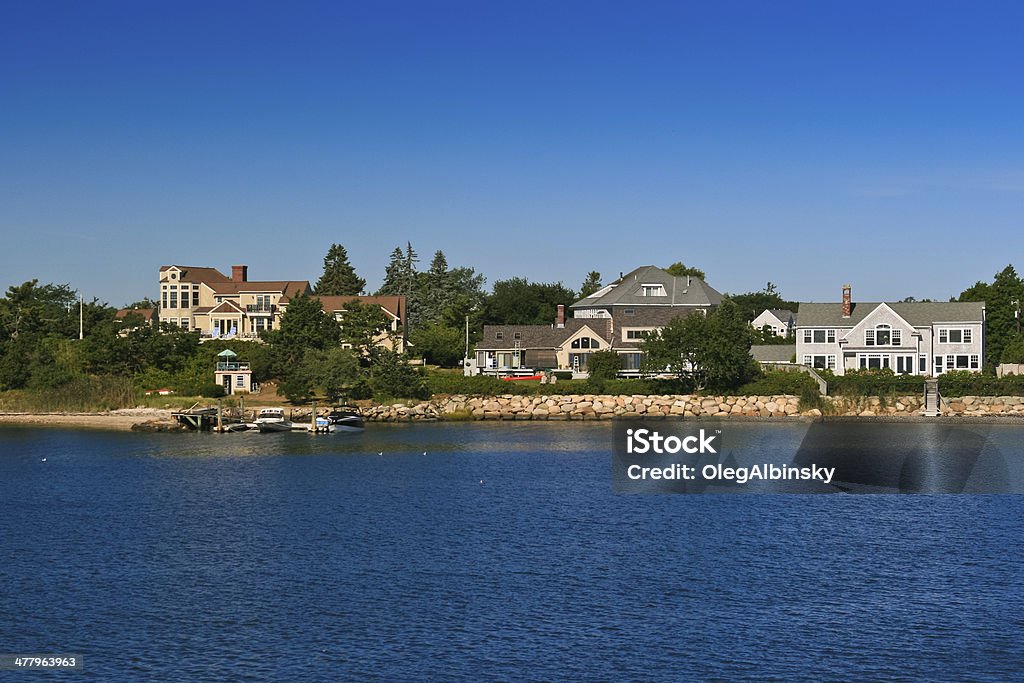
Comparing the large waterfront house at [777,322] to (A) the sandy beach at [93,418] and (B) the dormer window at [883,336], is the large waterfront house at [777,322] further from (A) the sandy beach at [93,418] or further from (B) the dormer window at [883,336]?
(A) the sandy beach at [93,418]

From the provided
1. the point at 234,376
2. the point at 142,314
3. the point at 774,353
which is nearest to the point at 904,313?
the point at 774,353

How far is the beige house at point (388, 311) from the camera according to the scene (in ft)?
338

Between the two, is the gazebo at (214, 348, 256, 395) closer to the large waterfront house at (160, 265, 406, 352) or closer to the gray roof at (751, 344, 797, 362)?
the large waterfront house at (160, 265, 406, 352)

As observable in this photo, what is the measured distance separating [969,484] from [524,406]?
38.6 meters

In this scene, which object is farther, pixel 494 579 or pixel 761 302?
pixel 761 302

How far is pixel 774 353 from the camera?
100m

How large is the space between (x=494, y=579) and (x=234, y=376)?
57663 millimetres

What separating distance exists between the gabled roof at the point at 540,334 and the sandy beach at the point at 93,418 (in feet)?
91.1

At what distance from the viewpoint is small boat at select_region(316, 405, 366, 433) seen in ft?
246

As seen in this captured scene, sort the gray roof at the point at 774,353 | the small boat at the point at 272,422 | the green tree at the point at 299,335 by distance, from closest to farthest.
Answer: the small boat at the point at 272,422 < the green tree at the point at 299,335 < the gray roof at the point at 774,353

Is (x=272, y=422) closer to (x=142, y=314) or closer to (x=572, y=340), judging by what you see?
(x=572, y=340)

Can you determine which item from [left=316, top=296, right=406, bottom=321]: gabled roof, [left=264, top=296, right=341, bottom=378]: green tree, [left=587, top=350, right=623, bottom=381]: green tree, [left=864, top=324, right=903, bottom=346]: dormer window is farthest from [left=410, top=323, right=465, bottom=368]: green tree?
[left=864, top=324, right=903, bottom=346]: dormer window

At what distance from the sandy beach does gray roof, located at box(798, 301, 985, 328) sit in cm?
4942

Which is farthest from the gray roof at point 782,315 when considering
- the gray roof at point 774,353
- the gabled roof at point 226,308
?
the gabled roof at point 226,308
